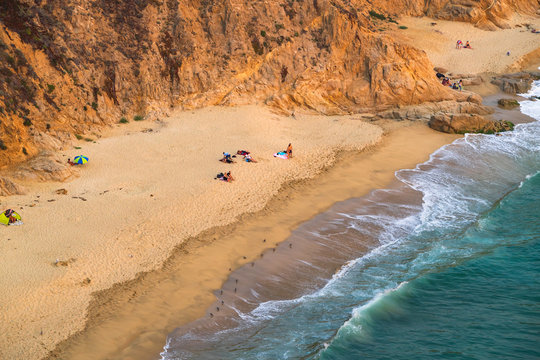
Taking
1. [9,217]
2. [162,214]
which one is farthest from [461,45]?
[9,217]

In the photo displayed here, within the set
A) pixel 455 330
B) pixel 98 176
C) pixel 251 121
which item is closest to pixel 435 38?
pixel 251 121

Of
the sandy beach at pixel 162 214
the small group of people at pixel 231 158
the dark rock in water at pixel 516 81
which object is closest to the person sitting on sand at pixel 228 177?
the small group of people at pixel 231 158

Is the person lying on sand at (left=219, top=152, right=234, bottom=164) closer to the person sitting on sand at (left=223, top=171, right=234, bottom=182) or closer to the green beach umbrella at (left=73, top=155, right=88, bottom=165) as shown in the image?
the person sitting on sand at (left=223, top=171, right=234, bottom=182)

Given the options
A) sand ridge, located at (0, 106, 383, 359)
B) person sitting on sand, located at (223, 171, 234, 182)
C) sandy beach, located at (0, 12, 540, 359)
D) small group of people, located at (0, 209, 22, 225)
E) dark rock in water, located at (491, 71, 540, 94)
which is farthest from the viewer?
dark rock in water, located at (491, 71, 540, 94)

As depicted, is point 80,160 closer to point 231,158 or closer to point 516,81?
point 231,158

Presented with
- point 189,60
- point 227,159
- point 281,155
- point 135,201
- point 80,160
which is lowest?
point 135,201

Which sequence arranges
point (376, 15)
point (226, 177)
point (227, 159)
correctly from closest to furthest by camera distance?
1. point (226, 177)
2. point (227, 159)
3. point (376, 15)

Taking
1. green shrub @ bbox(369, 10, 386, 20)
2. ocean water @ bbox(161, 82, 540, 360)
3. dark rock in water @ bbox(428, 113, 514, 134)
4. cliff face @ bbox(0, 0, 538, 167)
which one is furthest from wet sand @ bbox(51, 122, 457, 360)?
green shrub @ bbox(369, 10, 386, 20)
